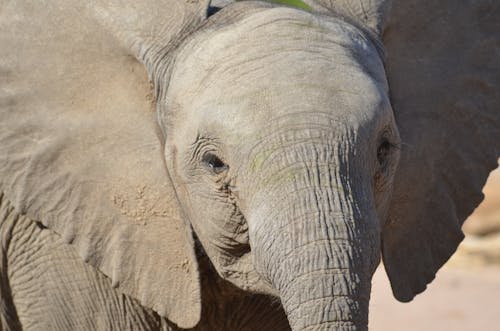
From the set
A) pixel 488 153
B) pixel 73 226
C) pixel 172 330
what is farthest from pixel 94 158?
pixel 488 153

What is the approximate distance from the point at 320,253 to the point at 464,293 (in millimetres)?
6509

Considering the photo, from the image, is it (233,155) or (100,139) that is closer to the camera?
(233,155)

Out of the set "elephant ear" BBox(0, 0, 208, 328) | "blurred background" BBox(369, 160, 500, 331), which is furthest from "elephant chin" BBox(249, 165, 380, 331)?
"blurred background" BBox(369, 160, 500, 331)

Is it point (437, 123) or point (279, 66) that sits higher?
point (279, 66)

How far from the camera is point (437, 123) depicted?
4902 millimetres

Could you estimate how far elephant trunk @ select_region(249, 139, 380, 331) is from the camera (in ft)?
12.6

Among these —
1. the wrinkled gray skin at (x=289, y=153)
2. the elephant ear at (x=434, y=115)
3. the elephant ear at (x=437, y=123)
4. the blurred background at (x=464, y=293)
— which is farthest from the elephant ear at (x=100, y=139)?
the blurred background at (x=464, y=293)

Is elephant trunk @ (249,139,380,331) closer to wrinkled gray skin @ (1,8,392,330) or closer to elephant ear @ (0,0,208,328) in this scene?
wrinkled gray skin @ (1,8,392,330)

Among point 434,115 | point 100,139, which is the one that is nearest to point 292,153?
point 100,139

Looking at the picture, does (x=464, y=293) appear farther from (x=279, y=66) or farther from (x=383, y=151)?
(x=279, y=66)

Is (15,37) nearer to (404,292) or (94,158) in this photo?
(94,158)

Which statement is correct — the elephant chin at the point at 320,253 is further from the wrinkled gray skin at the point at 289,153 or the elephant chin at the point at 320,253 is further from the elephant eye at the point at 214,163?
the elephant eye at the point at 214,163

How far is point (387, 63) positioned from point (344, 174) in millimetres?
815

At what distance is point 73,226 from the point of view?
4.73 metres
